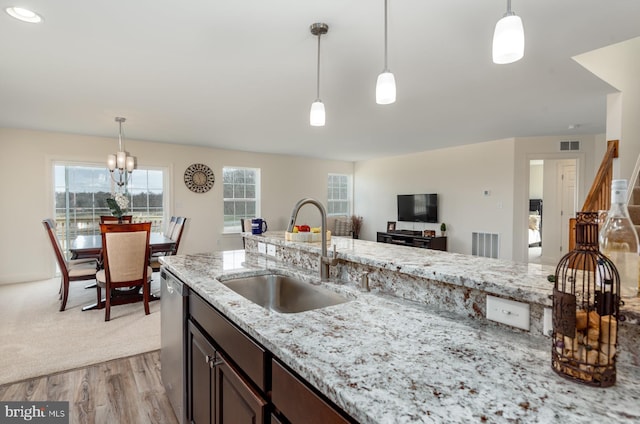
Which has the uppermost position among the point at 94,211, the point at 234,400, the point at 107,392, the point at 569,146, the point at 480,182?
the point at 569,146

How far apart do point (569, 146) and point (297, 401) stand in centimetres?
656

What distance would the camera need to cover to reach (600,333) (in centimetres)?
70

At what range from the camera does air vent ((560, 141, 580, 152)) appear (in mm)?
5473

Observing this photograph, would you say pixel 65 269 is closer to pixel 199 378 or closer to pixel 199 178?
pixel 199 378

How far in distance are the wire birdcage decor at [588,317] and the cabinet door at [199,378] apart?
118 centimetres

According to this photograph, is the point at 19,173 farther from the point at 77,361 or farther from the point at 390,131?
the point at 390,131

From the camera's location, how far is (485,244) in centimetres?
606

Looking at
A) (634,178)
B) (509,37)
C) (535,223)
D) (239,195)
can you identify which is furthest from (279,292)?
(535,223)

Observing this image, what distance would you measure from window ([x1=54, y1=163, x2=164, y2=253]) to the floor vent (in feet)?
19.5

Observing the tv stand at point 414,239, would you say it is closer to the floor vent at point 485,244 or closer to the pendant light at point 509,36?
the floor vent at point 485,244

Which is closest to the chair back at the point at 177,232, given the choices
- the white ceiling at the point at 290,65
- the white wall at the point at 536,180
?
the white ceiling at the point at 290,65

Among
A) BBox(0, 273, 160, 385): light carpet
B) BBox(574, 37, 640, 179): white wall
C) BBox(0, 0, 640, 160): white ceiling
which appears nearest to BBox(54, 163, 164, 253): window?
BBox(0, 0, 640, 160): white ceiling

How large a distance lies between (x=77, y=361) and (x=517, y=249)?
6167mm

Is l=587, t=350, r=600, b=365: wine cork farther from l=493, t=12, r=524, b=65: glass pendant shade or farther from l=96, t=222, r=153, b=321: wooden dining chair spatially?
l=96, t=222, r=153, b=321: wooden dining chair
